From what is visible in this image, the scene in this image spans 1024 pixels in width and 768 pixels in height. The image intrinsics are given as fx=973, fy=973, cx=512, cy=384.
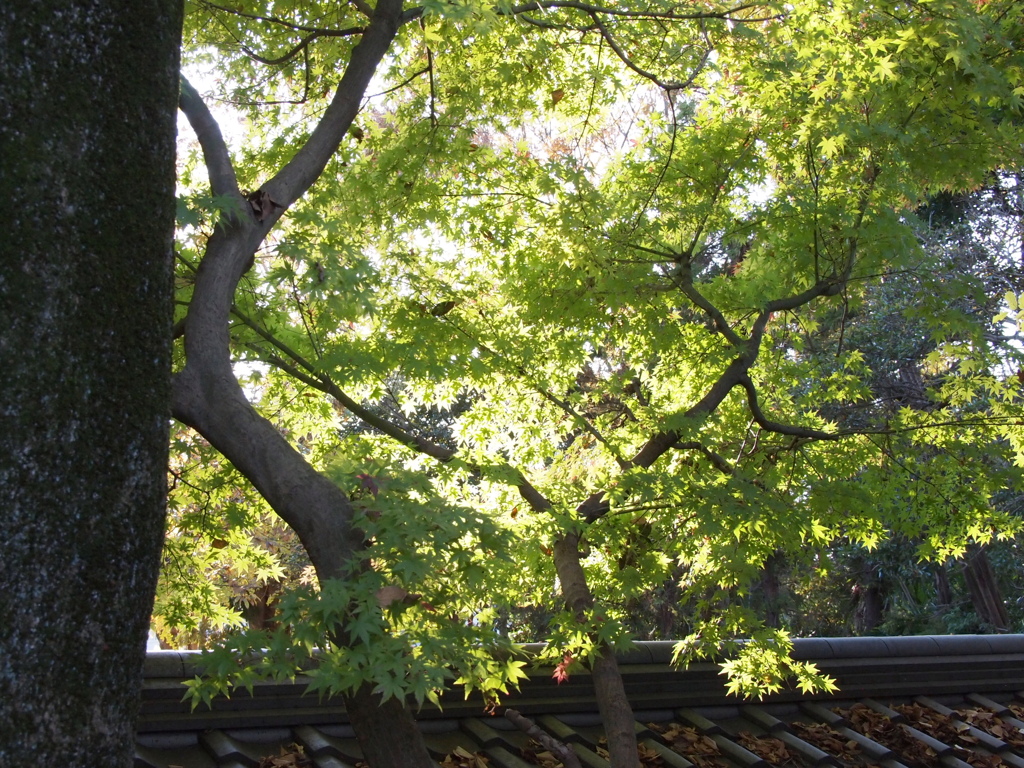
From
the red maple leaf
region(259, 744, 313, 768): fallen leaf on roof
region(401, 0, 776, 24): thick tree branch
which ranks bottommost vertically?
region(259, 744, 313, 768): fallen leaf on roof

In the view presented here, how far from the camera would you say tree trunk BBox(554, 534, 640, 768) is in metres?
4.47

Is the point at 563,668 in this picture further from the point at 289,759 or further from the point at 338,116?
the point at 338,116

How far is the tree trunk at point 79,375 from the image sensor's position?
200cm

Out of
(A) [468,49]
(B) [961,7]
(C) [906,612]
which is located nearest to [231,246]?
(A) [468,49]

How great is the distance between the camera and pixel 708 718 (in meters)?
5.63

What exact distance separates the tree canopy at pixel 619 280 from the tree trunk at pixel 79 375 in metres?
2.04

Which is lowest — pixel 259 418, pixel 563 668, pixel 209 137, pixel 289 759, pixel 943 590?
pixel 289 759

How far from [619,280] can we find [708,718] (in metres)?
2.58

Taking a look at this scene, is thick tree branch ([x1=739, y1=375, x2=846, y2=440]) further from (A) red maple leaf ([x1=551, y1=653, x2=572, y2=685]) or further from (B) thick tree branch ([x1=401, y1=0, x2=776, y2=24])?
(B) thick tree branch ([x1=401, y1=0, x2=776, y2=24])

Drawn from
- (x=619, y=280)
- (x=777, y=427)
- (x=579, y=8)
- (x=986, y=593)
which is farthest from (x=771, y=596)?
(x=579, y=8)

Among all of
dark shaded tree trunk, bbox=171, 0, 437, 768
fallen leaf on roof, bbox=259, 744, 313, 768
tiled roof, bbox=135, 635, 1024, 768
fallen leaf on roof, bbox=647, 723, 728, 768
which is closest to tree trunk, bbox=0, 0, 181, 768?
dark shaded tree trunk, bbox=171, 0, 437, 768

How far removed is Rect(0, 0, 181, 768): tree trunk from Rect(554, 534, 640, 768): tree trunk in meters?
2.78

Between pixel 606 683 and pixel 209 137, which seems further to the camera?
pixel 606 683

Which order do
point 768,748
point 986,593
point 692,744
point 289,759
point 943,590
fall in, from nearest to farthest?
point 289,759 → point 692,744 → point 768,748 → point 986,593 → point 943,590
